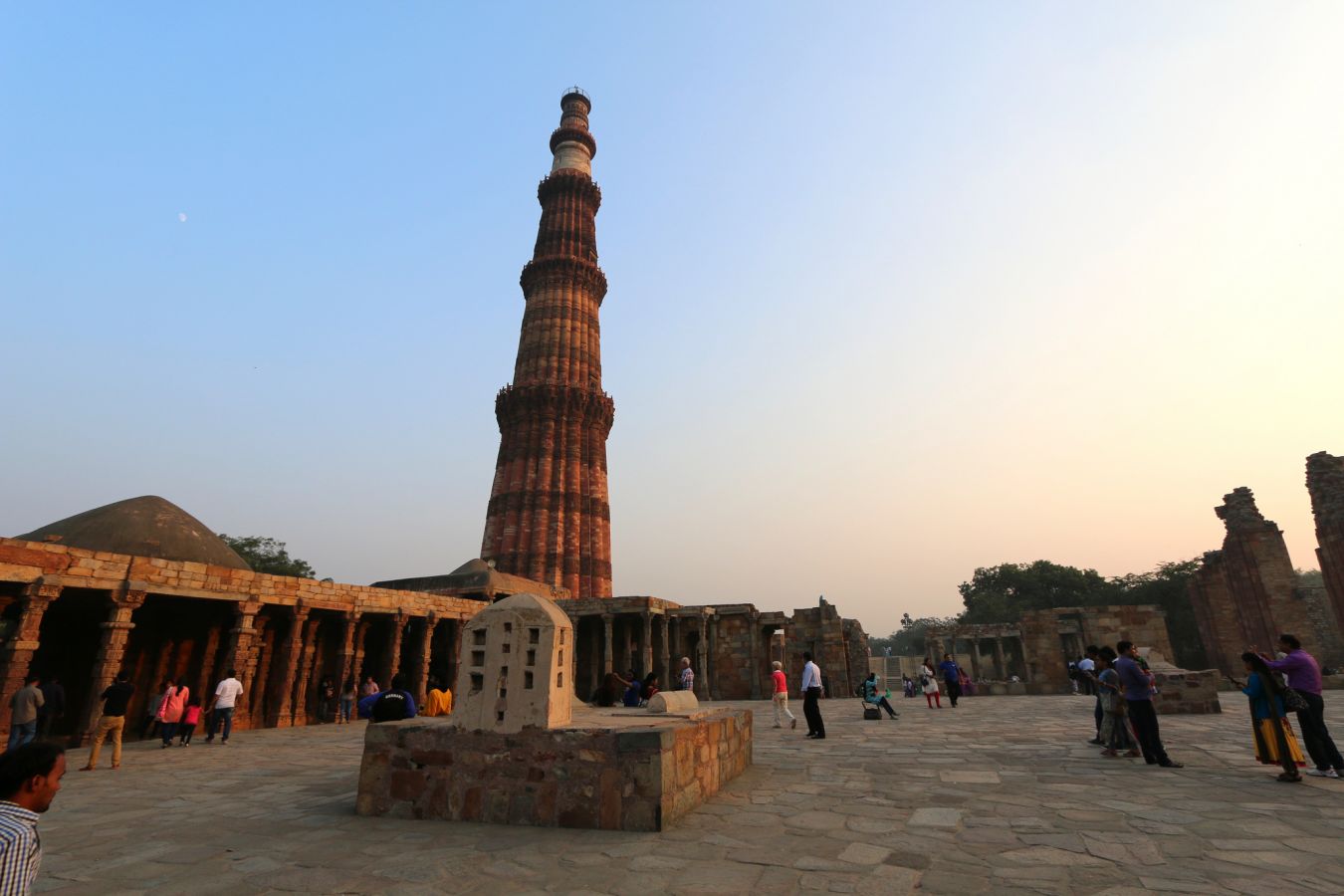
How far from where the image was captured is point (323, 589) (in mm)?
15250

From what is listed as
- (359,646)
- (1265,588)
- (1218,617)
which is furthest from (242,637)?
(1218,617)

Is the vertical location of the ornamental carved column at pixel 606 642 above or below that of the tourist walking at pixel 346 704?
above

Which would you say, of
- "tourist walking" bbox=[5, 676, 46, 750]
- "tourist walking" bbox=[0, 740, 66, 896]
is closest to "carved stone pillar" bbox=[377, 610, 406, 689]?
Answer: "tourist walking" bbox=[5, 676, 46, 750]

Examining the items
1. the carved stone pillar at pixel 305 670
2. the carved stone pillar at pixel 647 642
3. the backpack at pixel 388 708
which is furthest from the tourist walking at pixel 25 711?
the carved stone pillar at pixel 647 642

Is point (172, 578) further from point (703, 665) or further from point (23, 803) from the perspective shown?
point (703, 665)

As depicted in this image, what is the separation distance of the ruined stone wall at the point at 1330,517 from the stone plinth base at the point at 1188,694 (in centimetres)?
1285

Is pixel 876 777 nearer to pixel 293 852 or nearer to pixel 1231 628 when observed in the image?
pixel 293 852

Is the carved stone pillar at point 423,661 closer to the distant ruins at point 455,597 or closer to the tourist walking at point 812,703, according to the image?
the distant ruins at point 455,597

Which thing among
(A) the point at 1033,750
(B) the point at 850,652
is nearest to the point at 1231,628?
(B) the point at 850,652

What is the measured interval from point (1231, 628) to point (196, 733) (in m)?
37.3

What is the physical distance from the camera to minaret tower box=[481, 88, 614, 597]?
1296 inches

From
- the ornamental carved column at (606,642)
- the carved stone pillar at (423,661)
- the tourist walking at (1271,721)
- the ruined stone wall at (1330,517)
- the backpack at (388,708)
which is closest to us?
the tourist walking at (1271,721)

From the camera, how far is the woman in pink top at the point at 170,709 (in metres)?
10.9

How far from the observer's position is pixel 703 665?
22281mm
